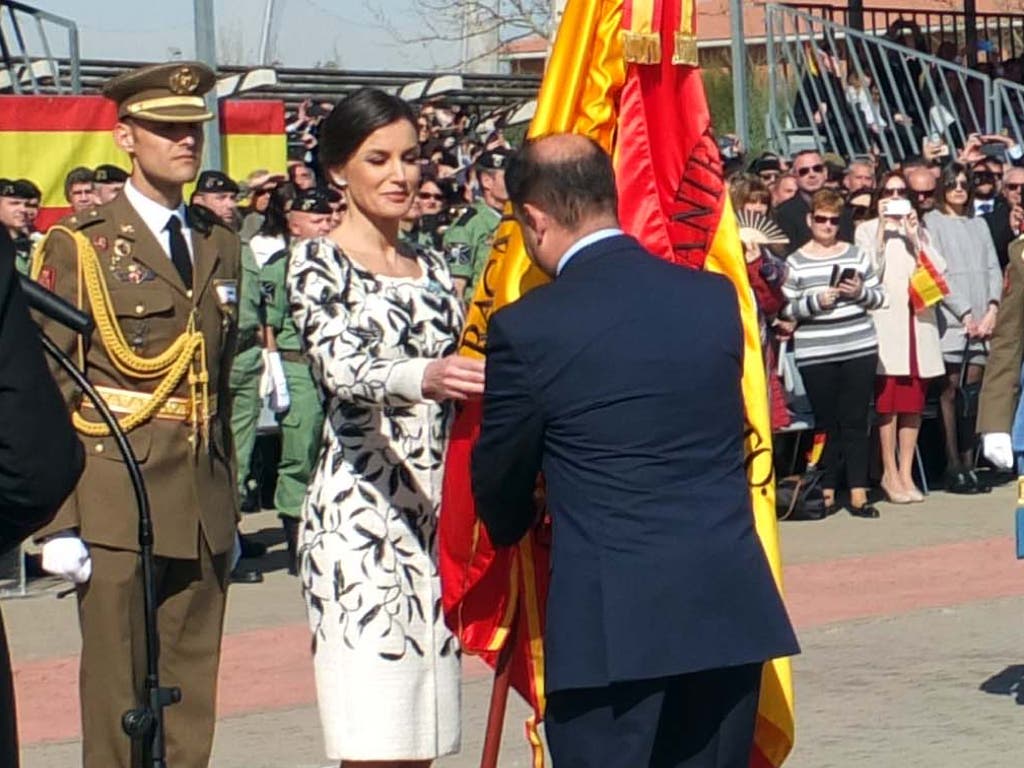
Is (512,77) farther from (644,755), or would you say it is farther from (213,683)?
(644,755)

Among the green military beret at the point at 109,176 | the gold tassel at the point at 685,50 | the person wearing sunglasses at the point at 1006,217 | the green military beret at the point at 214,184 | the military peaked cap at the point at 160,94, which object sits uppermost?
the gold tassel at the point at 685,50

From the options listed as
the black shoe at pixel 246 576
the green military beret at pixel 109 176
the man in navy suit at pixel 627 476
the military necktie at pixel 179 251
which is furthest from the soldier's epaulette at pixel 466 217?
the man in navy suit at pixel 627 476

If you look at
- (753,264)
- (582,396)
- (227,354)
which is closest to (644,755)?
(582,396)

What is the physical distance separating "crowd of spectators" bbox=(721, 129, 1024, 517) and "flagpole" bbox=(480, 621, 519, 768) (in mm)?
6721

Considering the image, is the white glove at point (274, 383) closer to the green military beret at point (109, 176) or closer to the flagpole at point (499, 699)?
the green military beret at point (109, 176)

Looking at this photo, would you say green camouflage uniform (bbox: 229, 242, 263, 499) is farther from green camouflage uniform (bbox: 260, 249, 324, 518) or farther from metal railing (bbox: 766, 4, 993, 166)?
metal railing (bbox: 766, 4, 993, 166)

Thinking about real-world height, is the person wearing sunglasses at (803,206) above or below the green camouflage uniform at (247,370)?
above

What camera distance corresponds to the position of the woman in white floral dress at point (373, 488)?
15.8 feet

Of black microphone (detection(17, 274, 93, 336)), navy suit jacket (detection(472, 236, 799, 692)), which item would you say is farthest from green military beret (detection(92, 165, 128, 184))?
navy suit jacket (detection(472, 236, 799, 692))

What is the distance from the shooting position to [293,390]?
416 inches

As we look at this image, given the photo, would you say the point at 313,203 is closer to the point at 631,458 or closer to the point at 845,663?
the point at 845,663

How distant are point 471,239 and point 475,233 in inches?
3.3

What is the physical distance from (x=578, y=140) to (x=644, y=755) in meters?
A: 1.19

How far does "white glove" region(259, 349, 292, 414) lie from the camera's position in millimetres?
10297
